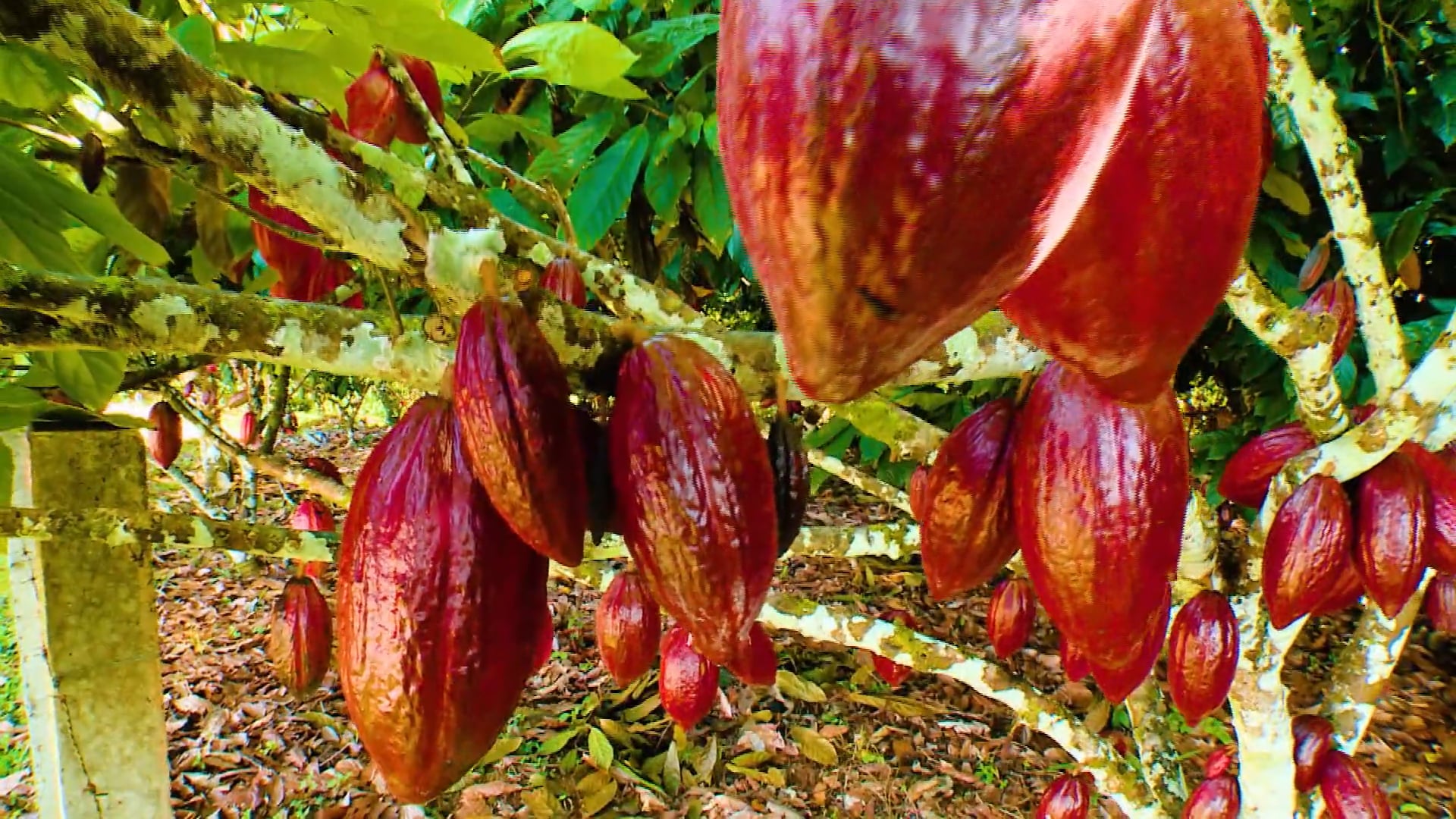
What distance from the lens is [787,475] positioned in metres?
0.56

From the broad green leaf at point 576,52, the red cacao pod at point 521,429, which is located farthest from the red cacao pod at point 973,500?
the broad green leaf at point 576,52

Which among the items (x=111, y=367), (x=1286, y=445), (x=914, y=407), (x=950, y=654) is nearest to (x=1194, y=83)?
(x=111, y=367)

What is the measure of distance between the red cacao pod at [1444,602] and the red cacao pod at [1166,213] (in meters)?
1.49

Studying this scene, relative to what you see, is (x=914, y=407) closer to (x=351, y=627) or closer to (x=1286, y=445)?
(x=1286, y=445)

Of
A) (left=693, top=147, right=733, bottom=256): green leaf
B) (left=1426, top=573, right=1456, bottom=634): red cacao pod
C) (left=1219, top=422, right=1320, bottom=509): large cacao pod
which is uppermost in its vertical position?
(left=693, top=147, right=733, bottom=256): green leaf

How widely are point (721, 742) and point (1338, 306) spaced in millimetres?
1996

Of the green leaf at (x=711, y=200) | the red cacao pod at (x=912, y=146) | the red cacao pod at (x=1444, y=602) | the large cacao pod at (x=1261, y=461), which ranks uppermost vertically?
the green leaf at (x=711, y=200)

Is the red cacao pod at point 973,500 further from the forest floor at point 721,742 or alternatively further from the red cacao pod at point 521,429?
the forest floor at point 721,742

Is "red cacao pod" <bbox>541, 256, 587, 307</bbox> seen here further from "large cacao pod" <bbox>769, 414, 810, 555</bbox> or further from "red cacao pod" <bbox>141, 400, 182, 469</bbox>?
"red cacao pod" <bbox>141, 400, 182, 469</bbox>

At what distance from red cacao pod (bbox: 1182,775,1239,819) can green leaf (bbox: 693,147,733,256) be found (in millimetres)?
1254

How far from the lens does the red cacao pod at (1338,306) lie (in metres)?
1.11

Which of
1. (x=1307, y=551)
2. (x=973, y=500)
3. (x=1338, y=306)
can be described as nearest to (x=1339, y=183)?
(x=1338, y=306)

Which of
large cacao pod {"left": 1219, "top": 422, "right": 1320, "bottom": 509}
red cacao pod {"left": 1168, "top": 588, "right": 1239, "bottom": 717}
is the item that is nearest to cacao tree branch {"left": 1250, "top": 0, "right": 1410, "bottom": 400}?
large cacao pod {"left": 1219, "top": 422, "right": 1320, "bottom": 509}

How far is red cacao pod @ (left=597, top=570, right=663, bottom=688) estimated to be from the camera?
942 millimetres
